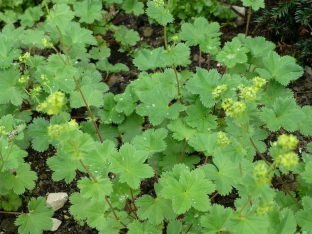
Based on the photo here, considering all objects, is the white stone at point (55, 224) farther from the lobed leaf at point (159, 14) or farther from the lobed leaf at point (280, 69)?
the lobed leaf at point (280, 69)

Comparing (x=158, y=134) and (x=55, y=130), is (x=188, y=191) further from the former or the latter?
(x=55, y=130)

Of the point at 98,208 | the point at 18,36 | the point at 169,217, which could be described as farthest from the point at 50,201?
the point at 18,36

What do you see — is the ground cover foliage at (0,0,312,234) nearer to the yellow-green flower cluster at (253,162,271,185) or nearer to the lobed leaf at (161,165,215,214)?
the lobed leaf at (161,165,215,214)

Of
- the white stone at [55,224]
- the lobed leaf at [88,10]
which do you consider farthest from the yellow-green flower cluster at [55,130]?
the lobed leaf at [88,10]

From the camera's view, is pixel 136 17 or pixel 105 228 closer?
pixel 105 228

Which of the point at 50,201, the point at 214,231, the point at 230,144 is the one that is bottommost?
the point at 50,201

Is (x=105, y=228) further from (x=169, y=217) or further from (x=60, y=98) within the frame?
(x=60, y=98)
